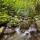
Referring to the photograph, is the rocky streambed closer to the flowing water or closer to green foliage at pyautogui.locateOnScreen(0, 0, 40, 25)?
the flowing water

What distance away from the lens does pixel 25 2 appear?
1.11 m

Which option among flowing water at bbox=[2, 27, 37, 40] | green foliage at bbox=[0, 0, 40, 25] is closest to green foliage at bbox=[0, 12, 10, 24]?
green foliage at bbox=[0, 0, 40, 25]

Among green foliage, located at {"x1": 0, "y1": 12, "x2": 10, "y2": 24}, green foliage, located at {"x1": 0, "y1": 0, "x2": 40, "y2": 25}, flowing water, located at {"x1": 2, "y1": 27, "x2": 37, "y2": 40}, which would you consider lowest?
flowing water, located at {"x1": 2, "y1": 27, "x2": 37, "y2": 40}

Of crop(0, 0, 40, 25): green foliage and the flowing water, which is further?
crop(0, 0, 40, 25): green foliage

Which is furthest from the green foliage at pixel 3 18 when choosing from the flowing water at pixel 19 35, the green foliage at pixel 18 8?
the flowing water at pixel 19 35

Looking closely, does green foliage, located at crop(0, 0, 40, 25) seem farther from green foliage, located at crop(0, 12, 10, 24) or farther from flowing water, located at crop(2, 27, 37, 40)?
flowing water, located at crop(2, 27, 37, 40)

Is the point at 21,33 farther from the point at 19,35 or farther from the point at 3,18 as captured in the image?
the point at 3,18

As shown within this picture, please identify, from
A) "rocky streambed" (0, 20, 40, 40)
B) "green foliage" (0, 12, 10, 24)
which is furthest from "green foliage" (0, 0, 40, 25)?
"rocky streambed" (0, 20, 40, 40)

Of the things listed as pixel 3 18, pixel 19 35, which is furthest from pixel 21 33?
pixel 3 18

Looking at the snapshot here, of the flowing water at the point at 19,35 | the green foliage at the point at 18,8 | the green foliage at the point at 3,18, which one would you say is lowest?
the flowing water at the point at 19,35

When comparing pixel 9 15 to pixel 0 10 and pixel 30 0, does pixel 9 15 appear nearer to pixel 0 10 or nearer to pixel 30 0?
→ pixel 0 10

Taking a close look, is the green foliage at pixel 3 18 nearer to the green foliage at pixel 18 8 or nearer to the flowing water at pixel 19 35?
the green foliage at pixel 18 8

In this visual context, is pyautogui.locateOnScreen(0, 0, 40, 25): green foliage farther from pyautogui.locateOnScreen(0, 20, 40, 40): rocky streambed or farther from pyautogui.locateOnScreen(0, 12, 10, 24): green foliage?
pyautogui.locateOnScreen(0, 20, 40, 40): rocky streambed

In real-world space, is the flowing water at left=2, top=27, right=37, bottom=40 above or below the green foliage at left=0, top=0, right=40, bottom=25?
below
